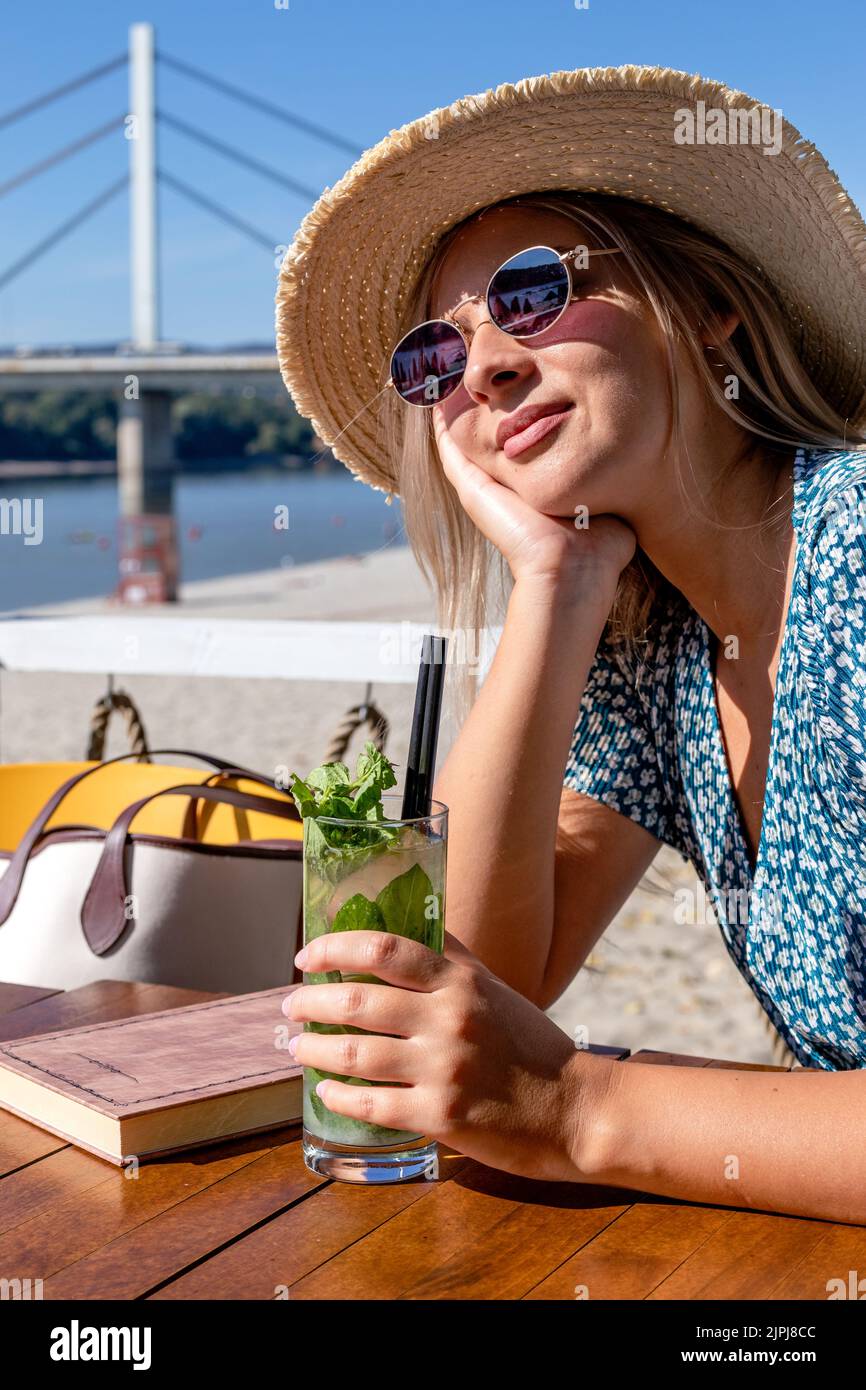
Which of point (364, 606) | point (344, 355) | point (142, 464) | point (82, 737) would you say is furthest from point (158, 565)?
point (344, 355)

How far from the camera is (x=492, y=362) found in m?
1.23

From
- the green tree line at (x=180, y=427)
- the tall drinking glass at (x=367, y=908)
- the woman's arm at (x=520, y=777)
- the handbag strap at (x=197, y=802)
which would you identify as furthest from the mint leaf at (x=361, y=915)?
the green tree line at (x=180, y=427)

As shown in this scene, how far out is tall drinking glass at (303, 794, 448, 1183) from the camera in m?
0.80

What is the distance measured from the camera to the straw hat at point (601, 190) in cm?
122

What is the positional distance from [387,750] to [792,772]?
17.9ft

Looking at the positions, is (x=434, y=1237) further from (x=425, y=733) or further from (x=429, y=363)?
(x=429, y=363)

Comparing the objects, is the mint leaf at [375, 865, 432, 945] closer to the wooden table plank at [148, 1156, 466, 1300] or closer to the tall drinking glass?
the tall drinking glass

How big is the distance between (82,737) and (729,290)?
6.83 m

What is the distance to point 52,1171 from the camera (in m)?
0.83

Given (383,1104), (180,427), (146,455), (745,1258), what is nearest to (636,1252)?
(745,1258)

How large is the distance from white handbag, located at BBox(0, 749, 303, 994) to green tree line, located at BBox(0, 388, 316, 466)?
3752cm

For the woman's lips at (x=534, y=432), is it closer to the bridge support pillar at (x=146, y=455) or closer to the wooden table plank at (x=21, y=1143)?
the wooden table plank at (x=21, y=1143)

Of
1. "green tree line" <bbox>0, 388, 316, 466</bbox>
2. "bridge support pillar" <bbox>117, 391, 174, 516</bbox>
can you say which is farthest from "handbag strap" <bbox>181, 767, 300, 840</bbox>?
"green tree line" <bbox>0, 388, 316, 466</bbox>

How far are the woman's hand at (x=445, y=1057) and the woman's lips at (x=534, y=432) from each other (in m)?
0.57
